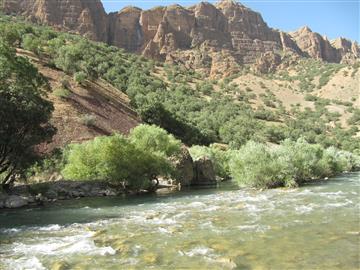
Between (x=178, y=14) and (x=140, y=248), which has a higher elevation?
(x=178, y=14)

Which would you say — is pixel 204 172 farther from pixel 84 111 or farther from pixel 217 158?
pixel 84 111

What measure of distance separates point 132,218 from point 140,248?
26.1 feet

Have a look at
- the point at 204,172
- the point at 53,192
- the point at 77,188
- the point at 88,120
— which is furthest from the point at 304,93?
the point at 53,192

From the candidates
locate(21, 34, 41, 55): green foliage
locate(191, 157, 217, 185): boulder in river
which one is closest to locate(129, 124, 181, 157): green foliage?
locate(191, 157, 217, 185): boulder in river

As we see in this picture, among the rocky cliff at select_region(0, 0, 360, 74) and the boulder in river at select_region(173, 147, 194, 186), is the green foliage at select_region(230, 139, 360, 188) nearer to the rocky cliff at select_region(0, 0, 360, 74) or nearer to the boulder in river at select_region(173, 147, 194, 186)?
the boulder in river at select_region(173, 147, 194, 186)

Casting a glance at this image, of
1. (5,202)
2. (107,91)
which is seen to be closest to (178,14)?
(107,91)

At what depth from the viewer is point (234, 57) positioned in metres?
191

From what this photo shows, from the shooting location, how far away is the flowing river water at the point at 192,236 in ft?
44.5

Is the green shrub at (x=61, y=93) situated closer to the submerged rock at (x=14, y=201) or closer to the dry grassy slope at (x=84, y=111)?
the dry grassy slope at (x=84, y=111)

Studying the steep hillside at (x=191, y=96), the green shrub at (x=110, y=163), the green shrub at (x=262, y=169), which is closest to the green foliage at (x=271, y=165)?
the green shrub at (x=262, y=169)

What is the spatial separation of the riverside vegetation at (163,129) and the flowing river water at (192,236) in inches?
293

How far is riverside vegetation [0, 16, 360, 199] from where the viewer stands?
110ft

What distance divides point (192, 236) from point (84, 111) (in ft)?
165

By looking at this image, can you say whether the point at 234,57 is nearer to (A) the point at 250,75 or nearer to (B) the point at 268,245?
(A) the point at 250,75
